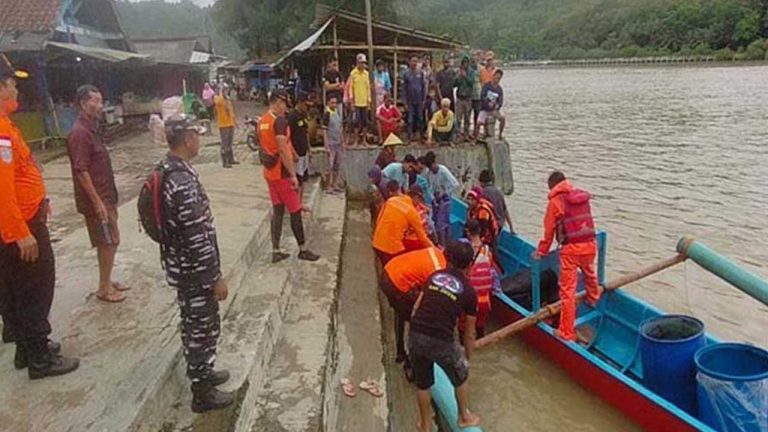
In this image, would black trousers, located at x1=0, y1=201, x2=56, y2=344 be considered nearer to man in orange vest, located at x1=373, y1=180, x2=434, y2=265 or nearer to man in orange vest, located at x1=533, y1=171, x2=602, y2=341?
man in orange vest, located at x1=373, y1=180, x2=434, y2=265

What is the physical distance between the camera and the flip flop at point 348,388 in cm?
462

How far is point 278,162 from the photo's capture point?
18.2 ft

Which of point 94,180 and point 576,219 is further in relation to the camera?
point 576,219

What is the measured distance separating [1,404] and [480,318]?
13.8 feet

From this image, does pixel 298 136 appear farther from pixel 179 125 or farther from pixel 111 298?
pixel 179 125

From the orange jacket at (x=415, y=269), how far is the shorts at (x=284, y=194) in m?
1.34

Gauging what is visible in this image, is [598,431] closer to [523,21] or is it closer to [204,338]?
[204,338]

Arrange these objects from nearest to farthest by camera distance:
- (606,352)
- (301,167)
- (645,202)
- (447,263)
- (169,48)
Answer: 1. (447,263)
2. (606,352)
3. (301,167)
4. (645,202)
5. (169,48)

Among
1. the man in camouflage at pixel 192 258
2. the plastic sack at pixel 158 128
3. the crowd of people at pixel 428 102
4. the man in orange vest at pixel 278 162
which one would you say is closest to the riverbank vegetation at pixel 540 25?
the crowd of people at pixel 428 102

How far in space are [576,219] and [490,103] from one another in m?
6.44

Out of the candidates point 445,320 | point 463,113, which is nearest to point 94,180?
point 445,320

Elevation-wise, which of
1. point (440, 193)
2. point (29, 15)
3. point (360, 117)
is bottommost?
point (440, 193)

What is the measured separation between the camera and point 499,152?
39.8 feet

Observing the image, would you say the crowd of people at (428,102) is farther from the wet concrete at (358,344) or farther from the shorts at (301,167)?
the wet concrete at (358,344)
